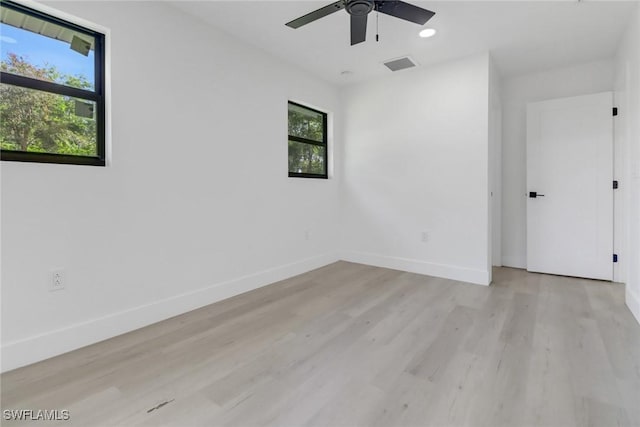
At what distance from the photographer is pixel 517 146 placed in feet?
13.5

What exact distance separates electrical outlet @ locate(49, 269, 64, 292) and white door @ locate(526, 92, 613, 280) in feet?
15.7

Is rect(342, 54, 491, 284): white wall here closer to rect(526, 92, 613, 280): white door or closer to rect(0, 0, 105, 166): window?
rect(526, 92, 613, 280): white door

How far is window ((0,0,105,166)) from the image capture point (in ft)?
5.95

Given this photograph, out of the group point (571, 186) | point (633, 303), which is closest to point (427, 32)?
point (571, 186)

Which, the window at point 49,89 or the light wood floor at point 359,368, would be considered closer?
Answer: the light wood floor at point 359,368

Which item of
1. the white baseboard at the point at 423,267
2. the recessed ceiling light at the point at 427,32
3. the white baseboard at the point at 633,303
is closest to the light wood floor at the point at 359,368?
the white baseboard at the point at 633,303

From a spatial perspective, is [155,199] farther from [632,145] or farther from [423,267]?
[632,145]

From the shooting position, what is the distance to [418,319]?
2.48 meters

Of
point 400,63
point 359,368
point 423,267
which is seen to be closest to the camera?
point 359,368

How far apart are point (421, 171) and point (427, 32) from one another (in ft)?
5.11

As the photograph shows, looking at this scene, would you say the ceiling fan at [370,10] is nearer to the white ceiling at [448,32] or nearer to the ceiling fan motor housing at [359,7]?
the ceiling fan motor housing at [359,7]

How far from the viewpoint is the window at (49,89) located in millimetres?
1814

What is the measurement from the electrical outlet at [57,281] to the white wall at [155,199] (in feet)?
0.10

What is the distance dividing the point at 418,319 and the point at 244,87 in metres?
2.73
